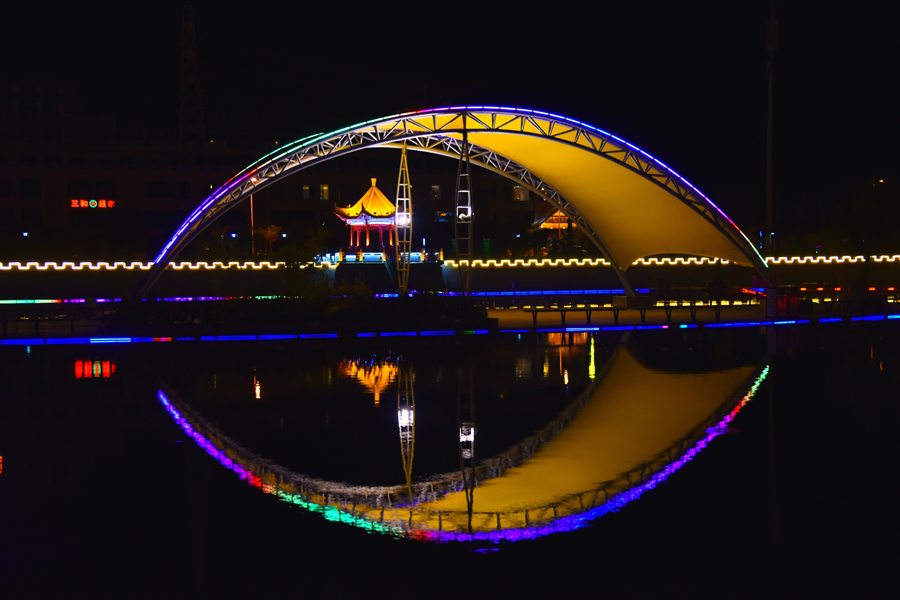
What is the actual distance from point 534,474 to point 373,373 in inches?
323

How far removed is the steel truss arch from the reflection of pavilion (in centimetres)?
1086

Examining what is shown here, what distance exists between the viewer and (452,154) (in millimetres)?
32031

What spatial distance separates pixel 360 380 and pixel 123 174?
172ft

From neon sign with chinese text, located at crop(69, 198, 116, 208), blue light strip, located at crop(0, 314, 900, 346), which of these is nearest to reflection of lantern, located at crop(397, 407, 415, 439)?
blue light strip, located at crop(0, 314, 900, 346)

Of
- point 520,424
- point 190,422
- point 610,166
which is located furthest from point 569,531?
point 610,166

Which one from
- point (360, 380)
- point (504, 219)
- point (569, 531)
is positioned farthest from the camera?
point (504, 219)

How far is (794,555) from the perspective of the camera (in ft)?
22.1

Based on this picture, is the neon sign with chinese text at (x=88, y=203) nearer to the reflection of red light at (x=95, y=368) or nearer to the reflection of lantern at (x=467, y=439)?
the reflection of red light at (x=95, y=368)

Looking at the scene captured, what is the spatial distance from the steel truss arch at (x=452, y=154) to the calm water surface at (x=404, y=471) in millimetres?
11454

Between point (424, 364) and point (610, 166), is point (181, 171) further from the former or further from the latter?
point (424, 364)

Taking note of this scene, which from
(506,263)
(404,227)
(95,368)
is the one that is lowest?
(95,368)

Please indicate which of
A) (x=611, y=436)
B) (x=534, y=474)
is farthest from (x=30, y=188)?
(x=534, y=474)

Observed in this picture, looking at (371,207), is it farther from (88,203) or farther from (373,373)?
(373,373)

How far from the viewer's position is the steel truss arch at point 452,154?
27.9 metres
